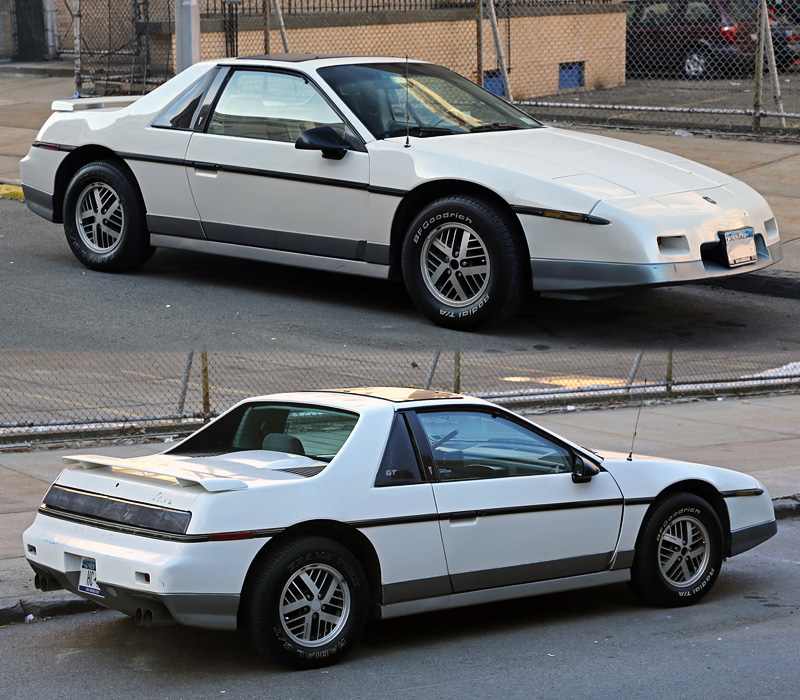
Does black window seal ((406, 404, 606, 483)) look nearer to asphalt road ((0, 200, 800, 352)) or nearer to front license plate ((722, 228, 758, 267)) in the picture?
asphalt road ((0, 200, 800, 352))

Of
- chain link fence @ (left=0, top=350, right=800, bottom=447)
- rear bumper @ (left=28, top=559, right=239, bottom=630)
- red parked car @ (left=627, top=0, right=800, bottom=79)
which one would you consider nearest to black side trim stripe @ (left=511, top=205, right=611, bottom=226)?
chain link fence @ (left=0, top=350, right=800, bottom=447)

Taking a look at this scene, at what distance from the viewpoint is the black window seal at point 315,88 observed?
8898 millimetres

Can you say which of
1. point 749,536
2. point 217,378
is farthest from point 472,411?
point 217,378

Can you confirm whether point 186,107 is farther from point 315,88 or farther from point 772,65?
point 772,65

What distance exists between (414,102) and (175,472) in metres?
4.76

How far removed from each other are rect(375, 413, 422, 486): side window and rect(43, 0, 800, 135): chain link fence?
11.3 meters

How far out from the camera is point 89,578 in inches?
208

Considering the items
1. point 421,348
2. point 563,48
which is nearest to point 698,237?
point 421,348

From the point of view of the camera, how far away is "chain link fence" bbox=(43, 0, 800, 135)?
18.4 metres

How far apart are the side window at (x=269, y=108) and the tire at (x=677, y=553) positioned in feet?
13.0

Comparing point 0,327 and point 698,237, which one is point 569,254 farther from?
point 0,327

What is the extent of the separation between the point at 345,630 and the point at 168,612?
0.77 meters

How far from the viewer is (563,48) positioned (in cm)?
2291

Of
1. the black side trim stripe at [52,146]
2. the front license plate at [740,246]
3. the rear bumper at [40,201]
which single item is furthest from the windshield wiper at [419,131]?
the rear bumper at [40,201]
